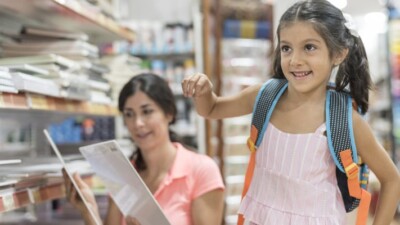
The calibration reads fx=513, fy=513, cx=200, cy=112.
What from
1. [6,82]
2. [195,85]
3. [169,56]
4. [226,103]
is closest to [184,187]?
[226,103]

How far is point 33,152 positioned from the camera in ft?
8.31

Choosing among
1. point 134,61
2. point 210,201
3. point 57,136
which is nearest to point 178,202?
point 210,201

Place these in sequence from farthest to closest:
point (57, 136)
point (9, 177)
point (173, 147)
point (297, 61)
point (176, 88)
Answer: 1. point (176, 88)
2. point (57, 136)
3. point (173, 147)
4. point (9, 177)
5. point (297, 61)

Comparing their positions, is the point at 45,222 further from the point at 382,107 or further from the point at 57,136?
the point at 382,107

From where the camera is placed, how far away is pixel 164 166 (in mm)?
2027

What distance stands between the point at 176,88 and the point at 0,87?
9.27ft

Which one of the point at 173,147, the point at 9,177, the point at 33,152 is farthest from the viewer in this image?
the point at 33,152

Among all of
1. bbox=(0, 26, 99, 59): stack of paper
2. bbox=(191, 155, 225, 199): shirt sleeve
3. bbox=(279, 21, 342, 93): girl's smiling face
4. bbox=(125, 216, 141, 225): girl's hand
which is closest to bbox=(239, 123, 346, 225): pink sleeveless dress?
bbox=(279, 21, 342, 93): girl's smiling face

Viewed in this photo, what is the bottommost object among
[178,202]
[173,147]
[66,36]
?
[178,202]

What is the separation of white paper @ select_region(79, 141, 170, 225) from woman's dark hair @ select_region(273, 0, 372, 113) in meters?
0.54

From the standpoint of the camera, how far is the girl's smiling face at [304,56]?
4.21ft

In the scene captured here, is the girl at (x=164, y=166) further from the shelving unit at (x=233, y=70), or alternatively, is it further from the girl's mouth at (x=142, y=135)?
the shelving unit at (x=233, y=70)

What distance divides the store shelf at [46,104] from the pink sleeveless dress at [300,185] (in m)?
0.76

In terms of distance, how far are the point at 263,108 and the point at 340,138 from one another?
23 cm
